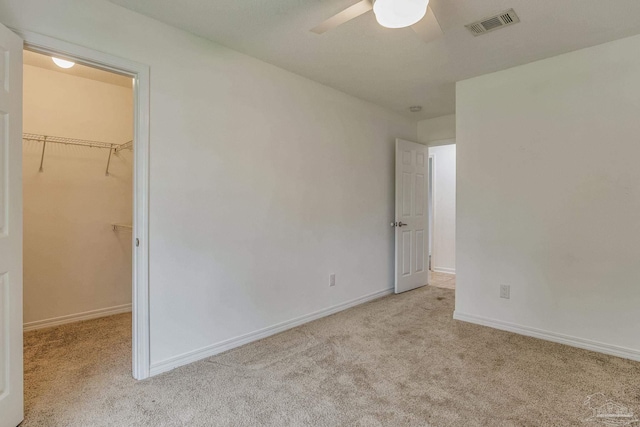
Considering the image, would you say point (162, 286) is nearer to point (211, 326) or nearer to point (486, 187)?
point (211, 326)

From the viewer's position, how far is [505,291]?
3.06m

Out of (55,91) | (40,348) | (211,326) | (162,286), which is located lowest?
(40,348)

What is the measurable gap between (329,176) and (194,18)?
1.80 m

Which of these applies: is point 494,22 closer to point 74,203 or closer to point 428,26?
point 428,26

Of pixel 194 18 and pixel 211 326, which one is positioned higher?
pixel 194 18

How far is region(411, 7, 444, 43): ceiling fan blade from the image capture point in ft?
5.44

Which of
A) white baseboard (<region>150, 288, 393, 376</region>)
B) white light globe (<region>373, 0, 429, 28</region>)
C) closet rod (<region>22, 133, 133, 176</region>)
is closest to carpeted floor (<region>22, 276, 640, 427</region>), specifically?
white baseboard (<region>150, 288, 393, 376</region>)

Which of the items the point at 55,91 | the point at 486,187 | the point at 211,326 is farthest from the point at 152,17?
the point at 486,187

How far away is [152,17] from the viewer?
2.19m

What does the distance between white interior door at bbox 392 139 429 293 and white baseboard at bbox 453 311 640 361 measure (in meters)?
1.09

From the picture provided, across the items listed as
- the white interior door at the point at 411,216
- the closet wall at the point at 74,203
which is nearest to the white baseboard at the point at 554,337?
the white interior door at the point at 411,216

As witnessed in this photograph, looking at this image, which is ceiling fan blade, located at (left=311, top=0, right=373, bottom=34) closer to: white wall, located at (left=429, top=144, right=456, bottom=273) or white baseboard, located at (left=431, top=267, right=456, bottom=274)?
white wall, located at (left=429, top=144, right=456, bottom=273)

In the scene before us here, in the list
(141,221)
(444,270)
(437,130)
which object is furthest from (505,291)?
(141,221)

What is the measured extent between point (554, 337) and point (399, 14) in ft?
9.14
